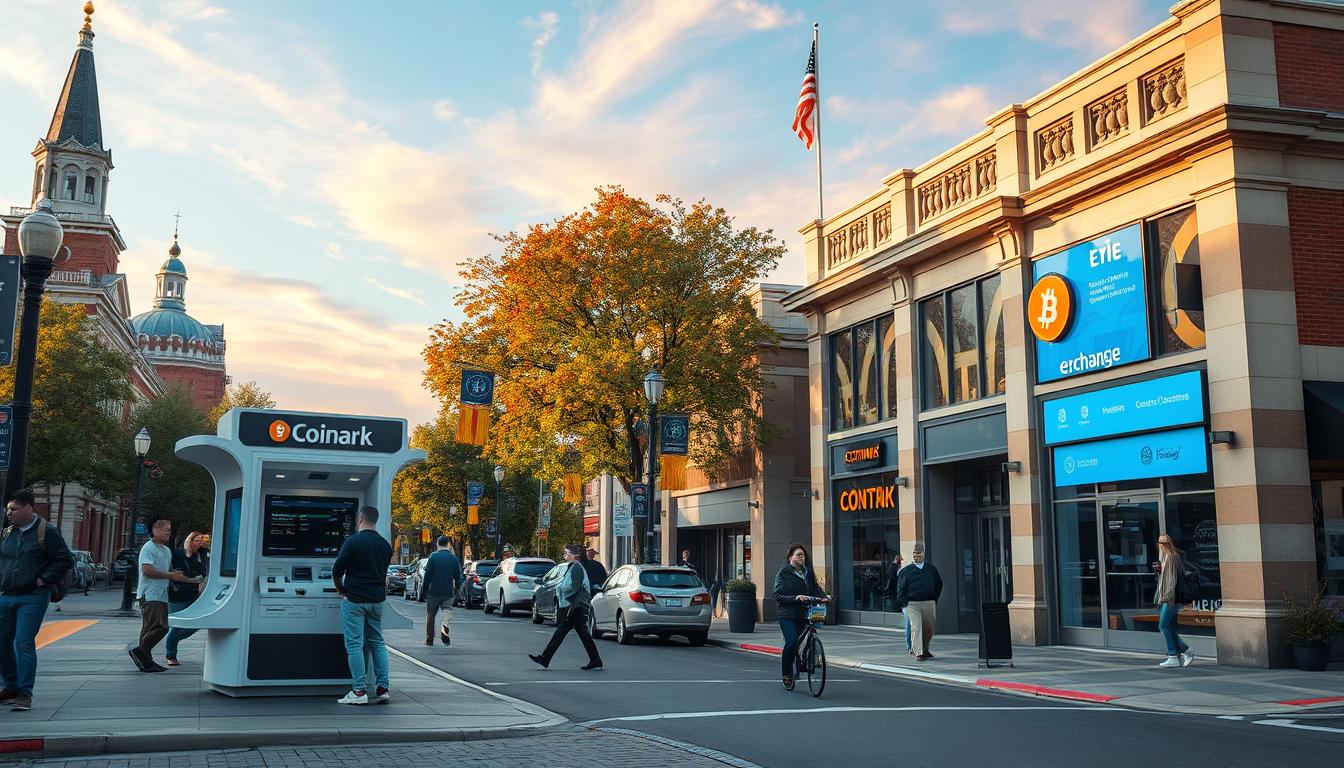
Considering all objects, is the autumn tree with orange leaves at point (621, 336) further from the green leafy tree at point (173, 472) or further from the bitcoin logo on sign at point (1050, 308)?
the green leafy tree at point (173, 472)

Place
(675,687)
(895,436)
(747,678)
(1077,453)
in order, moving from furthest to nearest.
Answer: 1. (895,436)
2. (1077,453)
3. (747,678)
4. (675,687)

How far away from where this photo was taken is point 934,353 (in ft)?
77.9

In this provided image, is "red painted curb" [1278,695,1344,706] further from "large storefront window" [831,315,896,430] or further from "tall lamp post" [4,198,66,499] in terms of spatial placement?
"tall lamp post" [4,198,66,499]

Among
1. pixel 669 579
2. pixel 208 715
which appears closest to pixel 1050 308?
pixel 669 579

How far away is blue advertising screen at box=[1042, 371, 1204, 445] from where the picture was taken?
1691 centimetres

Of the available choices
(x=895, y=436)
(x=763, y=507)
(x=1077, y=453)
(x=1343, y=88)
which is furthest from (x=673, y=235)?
(x=1343, y=88)

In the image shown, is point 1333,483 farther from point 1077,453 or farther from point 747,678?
point 747,678

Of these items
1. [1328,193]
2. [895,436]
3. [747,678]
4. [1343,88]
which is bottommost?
[747,678]

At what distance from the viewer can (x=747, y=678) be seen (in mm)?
15375

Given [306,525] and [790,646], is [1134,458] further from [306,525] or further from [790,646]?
[306,525]

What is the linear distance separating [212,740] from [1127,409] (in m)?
14.7

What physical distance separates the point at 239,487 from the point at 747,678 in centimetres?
722

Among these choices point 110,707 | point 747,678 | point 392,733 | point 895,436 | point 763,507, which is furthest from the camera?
point 763,507

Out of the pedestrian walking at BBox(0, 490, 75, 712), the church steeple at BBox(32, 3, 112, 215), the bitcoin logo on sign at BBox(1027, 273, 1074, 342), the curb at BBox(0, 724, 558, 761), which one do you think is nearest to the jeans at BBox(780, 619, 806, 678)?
the curb at BBox(0, 724, 558, 761)
